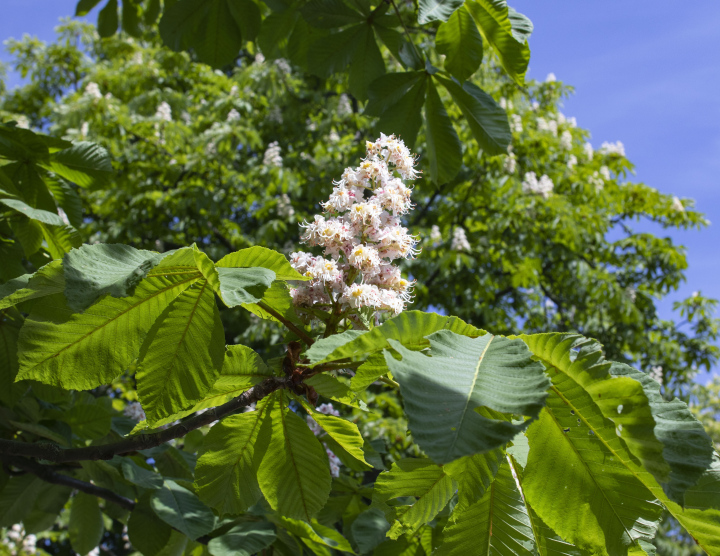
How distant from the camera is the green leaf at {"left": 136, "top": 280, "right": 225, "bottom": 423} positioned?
782 millimetres

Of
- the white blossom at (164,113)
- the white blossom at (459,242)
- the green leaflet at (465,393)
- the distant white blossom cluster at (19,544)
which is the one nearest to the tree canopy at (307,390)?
the green leaflet at (465,393)

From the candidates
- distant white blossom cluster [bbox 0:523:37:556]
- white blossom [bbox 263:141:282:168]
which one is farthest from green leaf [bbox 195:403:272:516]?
distant white blossom cluster [bbox 0:523:37:556]

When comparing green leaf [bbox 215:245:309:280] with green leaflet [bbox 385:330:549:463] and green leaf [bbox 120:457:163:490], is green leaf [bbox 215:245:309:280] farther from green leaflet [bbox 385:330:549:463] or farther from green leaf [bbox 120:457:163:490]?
green leaf [bbox 120:457:163:490]

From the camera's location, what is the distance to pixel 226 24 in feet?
6.86

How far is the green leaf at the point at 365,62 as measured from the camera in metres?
1.85

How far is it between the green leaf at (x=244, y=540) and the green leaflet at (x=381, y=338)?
36.9 inches

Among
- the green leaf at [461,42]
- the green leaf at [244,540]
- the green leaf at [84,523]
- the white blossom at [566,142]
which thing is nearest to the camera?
the green leaf at [244,540]

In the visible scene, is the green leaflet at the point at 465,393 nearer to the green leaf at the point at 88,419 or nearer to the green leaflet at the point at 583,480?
the green leaflet at the point at 583,480

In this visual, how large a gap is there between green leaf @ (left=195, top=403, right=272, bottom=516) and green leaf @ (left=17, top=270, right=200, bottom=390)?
0.24 metres

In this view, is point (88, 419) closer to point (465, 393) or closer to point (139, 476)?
point (139, 476)

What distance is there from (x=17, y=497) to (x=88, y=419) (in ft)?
1.17

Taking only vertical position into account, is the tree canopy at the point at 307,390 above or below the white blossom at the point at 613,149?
below

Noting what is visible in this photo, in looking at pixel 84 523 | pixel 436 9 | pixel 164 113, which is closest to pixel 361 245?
pixel 436 9

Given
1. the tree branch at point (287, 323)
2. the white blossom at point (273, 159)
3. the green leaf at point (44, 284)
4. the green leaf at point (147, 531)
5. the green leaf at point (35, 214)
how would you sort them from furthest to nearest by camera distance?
the white blossom at point (273, 159) → the green leaf at point (147, 531) → the green leaf at point (35, 214) → the tree branch at point (287, 323) → the green leaf at point (44, 284)
